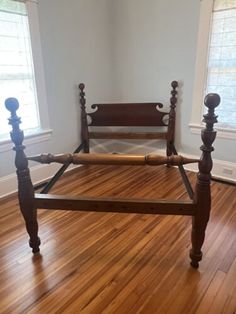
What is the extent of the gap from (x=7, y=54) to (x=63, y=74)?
0.73m

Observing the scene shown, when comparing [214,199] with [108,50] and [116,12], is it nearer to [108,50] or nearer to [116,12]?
[108,50]

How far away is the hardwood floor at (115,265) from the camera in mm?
1447

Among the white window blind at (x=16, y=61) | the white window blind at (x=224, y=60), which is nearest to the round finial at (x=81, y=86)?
the white window blind at (x=16, y=61)

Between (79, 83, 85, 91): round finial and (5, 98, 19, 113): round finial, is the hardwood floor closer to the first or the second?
(5, 98, 19, 113): round finial

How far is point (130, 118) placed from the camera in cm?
338

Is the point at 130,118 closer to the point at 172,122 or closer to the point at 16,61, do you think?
the point at 172,122

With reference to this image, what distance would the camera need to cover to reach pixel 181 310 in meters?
1.40

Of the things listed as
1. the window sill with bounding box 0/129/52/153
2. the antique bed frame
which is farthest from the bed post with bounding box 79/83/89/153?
the antique bed frame

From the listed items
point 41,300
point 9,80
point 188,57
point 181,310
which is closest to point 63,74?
point 9,80

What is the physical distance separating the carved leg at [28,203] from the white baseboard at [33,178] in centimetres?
107

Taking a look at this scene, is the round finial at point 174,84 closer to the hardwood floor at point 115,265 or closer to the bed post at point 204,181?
the hardwood floor at point 115,265

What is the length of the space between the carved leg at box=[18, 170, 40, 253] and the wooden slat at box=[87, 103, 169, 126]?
77.4 inches

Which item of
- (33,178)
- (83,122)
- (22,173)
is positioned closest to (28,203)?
(22,173)

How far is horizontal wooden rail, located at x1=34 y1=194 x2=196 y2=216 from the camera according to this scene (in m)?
1.54
